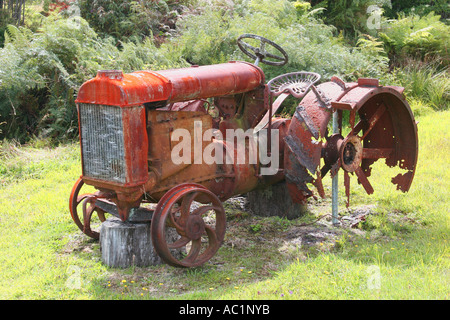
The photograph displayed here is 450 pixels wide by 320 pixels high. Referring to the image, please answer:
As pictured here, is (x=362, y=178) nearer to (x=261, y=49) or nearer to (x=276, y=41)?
(x=261, y=49)

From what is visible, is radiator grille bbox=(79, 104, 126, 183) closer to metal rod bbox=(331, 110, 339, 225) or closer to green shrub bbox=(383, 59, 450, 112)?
metal rod bbox=(331, 110, 339, 225)

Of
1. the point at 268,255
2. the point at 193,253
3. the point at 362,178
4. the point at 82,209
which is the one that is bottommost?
the point at 268,255

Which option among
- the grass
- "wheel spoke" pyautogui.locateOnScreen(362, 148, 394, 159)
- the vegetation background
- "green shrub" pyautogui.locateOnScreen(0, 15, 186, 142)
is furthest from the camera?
"green shrub" pyautogui.locateOnScreen(0, 15, 186, 142)

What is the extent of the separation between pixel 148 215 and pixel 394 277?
202 cm

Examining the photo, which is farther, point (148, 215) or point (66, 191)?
point (66, 191)

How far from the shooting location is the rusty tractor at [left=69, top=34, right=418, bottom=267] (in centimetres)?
407

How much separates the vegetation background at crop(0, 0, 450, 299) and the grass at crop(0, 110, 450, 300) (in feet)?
0.05

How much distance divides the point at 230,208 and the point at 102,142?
2.20m

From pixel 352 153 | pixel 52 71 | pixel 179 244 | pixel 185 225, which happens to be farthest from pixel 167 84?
pixel 52 71

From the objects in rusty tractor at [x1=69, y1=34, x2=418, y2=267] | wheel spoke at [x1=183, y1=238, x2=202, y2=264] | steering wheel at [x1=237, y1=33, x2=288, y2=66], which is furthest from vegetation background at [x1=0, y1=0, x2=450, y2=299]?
steering wheel at [x1=237, y1=33, x2=288, y2=66]

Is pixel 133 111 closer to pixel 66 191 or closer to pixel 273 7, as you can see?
pixel 66 191

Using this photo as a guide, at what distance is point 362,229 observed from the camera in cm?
525

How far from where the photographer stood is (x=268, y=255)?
4633 millimetres

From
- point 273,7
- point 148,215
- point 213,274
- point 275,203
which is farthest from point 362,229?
point 273,7
